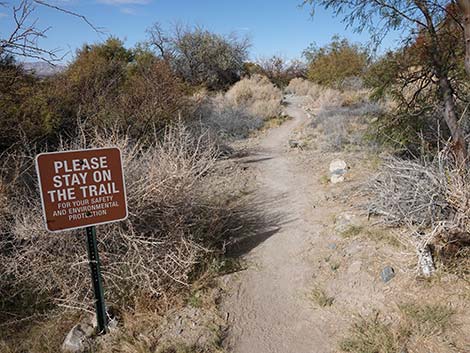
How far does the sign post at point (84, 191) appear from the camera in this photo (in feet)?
8.67

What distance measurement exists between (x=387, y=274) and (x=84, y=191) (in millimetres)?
2975

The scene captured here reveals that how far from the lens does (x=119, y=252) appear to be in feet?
12.1

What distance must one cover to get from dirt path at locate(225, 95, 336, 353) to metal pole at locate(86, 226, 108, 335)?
45.0 inches

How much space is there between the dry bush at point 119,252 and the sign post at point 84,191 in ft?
1.76

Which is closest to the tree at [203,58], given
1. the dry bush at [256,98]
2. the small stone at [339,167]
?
the dry bush at [256,98]

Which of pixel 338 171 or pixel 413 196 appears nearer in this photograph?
pixel 413 196

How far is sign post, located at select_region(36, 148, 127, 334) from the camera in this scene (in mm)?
2643

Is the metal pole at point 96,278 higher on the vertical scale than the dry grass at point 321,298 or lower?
higher

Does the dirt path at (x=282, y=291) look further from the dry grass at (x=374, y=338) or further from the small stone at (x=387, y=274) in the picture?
the small stone at (x=387, y=274)

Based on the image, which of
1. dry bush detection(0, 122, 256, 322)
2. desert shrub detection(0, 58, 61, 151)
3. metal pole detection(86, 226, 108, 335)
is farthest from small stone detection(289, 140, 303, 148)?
metal pole detection(86, 226, 108, 335)

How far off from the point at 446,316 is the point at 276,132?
11273 mm

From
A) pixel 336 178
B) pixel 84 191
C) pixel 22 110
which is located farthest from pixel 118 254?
pixel 336 178

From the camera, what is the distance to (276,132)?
13.7 m

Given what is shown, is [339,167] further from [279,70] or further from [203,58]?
[279,70]
